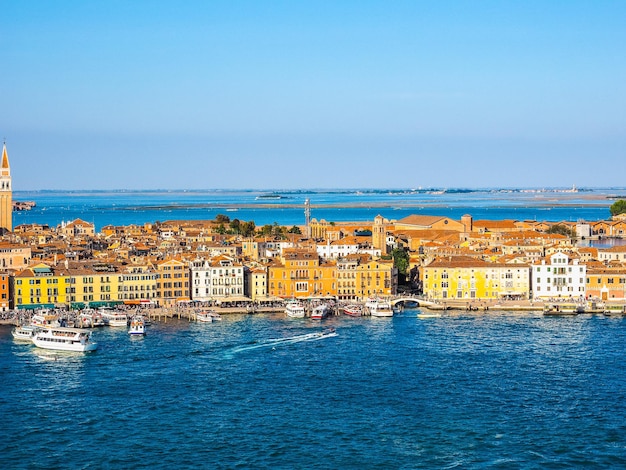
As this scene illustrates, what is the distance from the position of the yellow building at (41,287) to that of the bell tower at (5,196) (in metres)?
23.4

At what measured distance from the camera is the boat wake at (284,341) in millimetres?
24991

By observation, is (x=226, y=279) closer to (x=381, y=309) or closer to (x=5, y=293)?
(x=381, y=309)

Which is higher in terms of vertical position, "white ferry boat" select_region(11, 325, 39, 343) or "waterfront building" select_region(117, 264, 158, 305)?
"waterfront building" select_region(117, 264, 158, 305)

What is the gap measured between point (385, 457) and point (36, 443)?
6.06m

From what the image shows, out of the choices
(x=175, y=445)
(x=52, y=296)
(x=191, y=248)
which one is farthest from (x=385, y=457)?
(x=191, y=248)

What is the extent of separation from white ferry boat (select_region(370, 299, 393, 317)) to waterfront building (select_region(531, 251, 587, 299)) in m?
5.81

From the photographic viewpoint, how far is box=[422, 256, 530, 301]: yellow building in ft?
111

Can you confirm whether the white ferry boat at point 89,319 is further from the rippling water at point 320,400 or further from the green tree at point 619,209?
the green tree at point 619,209

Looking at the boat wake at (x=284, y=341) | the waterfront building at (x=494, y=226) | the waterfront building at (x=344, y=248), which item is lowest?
the boat wake at (x=284, y=341)

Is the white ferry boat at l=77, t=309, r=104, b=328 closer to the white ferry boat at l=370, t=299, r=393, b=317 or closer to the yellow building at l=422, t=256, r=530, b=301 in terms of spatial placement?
the white ferry boat at l=370, t=299, r=393, b=317

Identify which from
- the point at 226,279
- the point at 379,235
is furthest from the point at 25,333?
the point at 379,235

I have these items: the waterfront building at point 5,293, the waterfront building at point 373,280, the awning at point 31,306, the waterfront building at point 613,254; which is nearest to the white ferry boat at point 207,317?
the awning at point 31,306

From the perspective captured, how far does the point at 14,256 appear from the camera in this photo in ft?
116

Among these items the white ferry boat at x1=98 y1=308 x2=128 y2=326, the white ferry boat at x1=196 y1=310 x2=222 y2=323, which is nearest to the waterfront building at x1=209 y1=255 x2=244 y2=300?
the white ferry boat at x1=196 y1=310 x2=222 y2=323
